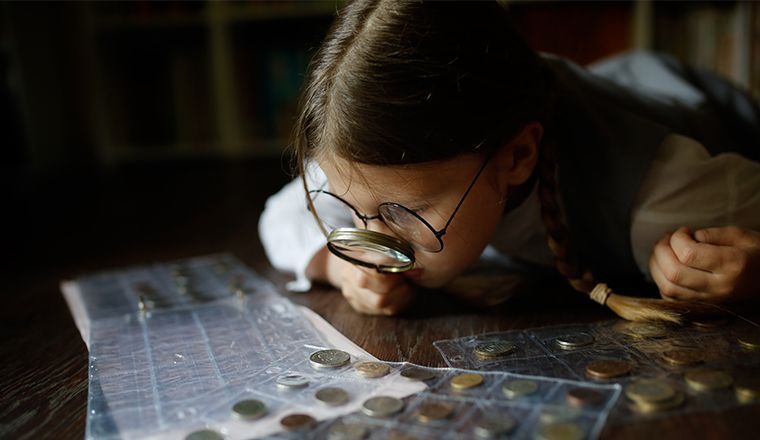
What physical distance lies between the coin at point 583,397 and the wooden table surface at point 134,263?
31 millimetres

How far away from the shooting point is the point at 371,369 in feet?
2.19

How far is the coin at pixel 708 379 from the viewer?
0.59 metres

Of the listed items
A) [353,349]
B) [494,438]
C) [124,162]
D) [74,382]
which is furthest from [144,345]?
[124,162]

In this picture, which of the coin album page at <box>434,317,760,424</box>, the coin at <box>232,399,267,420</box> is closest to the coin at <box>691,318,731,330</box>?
the coin album page at <box>434,317,760,424</box>

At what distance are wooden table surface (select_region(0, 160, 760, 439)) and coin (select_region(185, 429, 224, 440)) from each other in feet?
0.37

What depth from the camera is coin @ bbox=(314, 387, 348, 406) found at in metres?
0.60

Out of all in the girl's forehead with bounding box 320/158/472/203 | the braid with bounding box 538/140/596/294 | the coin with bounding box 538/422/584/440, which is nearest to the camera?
the coin with bounding box 538/422/584/440

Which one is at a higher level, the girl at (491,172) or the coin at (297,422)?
the girl at (491,172)

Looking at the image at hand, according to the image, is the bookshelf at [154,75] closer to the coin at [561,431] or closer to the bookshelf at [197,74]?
the bookshelf at [197,74]

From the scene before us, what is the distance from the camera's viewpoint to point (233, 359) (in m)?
0.74

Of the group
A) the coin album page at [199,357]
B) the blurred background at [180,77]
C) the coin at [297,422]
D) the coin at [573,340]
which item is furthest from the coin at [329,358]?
the blurred background at [180,77]

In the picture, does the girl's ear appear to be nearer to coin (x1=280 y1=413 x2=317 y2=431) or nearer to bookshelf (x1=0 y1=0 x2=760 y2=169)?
coin (x1=280 y1=413 x2=317 y2=431)

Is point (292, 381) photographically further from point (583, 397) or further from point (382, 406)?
point (583, 397)

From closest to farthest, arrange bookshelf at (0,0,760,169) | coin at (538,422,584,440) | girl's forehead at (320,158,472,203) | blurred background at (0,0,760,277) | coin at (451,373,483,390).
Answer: coin at (538,422,584,440) → coin at (451,373,483,390) → girl's forehead at (320,158,472,203) → blurred background at (0,0,760,277) → bookshelf at (0,0,760,169)
